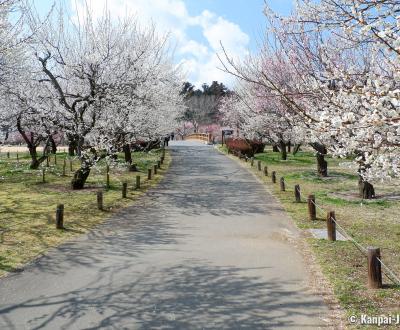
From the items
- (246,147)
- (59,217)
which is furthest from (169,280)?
(246,147)

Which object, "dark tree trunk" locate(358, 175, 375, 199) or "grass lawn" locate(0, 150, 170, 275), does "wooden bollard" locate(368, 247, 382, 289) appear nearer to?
"grass lawn" locate(0, 150, 170, 275)

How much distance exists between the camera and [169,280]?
7590mm

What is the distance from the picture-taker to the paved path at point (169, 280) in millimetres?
5992

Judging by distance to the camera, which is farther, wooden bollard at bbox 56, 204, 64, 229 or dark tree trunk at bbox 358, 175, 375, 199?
dark tree trunk at bbox 358, 175, 375, 199

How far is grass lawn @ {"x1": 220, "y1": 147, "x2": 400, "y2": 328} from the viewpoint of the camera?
6566mm

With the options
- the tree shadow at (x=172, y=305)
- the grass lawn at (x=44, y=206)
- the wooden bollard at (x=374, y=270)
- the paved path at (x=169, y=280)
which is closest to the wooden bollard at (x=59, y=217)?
the grass lawn at (x=44, y=206)

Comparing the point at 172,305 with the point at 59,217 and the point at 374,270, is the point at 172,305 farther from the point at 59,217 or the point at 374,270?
the point at 59,217

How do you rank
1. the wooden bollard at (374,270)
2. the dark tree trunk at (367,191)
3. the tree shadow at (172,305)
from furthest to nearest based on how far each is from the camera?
the dark tree trunk at (367,191) → the wooden bollard at (374,270) → the tree shadow at (172,305)

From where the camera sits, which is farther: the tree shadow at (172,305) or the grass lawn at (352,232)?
the grass lawn at (352,232)

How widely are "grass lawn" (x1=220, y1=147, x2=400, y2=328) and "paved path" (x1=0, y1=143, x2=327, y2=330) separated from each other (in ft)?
1.90

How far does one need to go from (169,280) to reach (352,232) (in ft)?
19.1

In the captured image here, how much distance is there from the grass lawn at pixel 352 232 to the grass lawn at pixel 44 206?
6.08 meters

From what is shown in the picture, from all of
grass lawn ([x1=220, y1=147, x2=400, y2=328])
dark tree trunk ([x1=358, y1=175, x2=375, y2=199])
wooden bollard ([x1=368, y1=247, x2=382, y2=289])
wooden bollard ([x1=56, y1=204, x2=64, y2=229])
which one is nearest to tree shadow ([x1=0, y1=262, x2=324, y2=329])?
grass lawn ([x1=220, y1=147, x2=400, y2=328])

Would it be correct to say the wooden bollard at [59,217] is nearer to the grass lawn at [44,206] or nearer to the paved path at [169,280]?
the grass lawn at [44,206]
